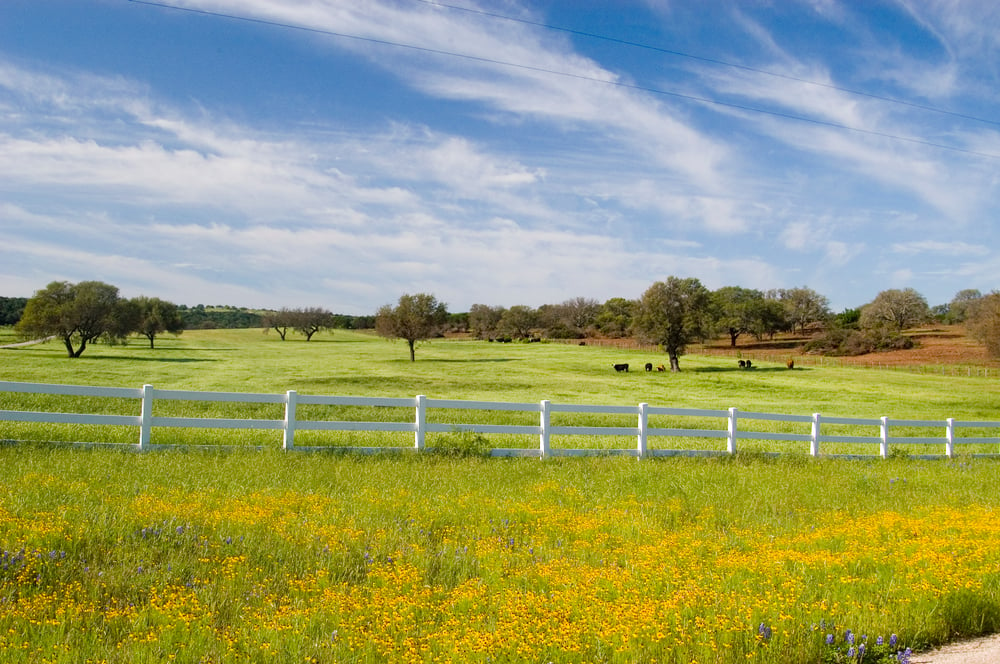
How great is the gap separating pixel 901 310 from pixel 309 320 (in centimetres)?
10255

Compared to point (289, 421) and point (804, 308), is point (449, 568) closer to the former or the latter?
point (289, 421)

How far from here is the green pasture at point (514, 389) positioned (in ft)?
64.5

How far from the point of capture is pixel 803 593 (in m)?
6.35

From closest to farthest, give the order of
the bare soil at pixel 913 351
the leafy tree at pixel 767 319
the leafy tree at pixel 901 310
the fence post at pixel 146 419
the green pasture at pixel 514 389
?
1. the fence post at pixel 146 419
2. the green pasture at pixel 514 389
3. the bare soil at pixel 913 351
4. the leafy tree at pixel 767 319
5. the leafy tree at pixel 901 310

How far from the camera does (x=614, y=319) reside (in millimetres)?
140375

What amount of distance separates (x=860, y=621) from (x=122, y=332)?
77445 mm

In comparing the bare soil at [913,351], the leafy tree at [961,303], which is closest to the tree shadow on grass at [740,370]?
the bare soil at [913,351]

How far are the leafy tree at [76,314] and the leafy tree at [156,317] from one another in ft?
29.1

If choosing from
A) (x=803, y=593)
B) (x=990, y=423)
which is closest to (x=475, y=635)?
(x=803, y=593)

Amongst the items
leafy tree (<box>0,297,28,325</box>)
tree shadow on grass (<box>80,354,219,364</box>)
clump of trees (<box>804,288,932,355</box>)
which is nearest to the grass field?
tree shadow on grass (<box>80,354,219,364</box>)

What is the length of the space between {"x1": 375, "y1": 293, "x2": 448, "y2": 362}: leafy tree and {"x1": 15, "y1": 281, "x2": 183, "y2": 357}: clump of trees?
1022 inches

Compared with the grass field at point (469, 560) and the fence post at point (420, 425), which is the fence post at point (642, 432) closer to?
the grass field at point (469, 560)

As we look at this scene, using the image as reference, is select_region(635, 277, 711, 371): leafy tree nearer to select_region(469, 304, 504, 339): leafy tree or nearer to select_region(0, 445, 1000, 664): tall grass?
select_region(0, 445, 1000, 664): tall grass

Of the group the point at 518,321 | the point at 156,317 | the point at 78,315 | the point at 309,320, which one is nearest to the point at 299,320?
the point at 309,320
